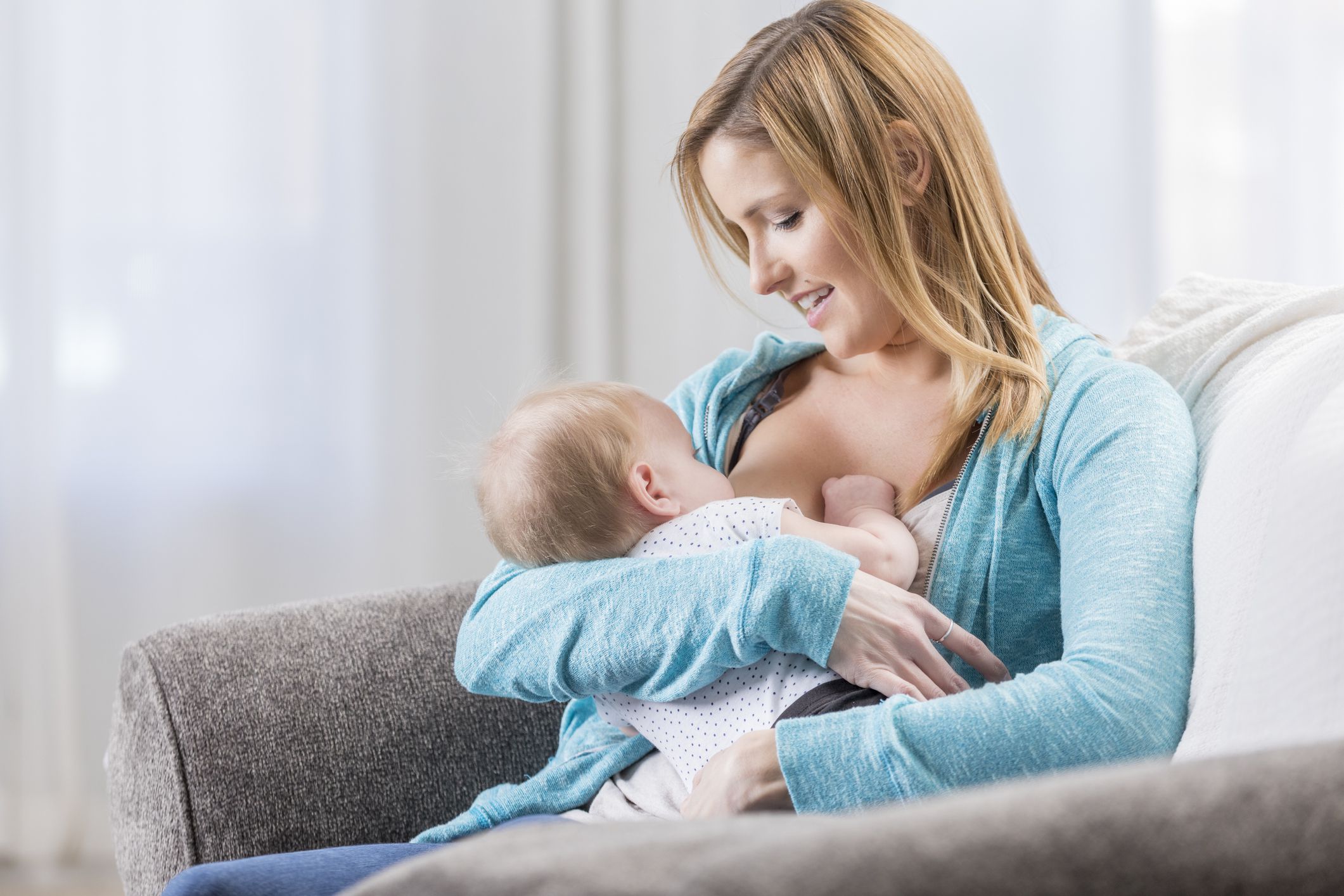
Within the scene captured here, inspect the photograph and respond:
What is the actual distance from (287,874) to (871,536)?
571 mm

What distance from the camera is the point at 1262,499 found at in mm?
869

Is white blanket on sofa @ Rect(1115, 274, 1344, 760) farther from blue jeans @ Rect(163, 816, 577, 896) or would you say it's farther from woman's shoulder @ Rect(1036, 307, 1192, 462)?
blue jeans @ Rect(163, 816, 577, 896)

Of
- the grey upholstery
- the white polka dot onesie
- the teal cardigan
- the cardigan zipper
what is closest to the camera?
the grey upholstery

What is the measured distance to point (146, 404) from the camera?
95.6 inches

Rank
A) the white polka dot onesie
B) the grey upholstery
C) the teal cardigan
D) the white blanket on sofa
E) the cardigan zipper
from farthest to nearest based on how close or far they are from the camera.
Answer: the cardigan zipper → the white polka dot onesie → the teal cardigan → the white blanket on sofa → the grey upholstery

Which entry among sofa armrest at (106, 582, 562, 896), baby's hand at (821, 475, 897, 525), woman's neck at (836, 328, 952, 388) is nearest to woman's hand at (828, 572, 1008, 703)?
baby's hand at (821, 475, 897, 525)

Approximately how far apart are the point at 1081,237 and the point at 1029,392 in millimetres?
1328

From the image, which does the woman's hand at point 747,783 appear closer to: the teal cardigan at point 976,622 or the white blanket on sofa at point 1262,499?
the teal cardigan at point 976,622

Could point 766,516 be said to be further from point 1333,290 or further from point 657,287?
point 657,287

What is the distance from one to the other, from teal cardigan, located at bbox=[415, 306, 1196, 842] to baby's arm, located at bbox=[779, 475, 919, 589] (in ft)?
0.11

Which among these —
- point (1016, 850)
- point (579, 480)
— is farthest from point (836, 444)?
point (1016, 850)

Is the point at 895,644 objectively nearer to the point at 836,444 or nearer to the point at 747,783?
the point at 747,783

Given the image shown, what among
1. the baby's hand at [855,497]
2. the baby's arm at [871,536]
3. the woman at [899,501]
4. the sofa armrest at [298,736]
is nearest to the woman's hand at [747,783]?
the woman at [899,501]

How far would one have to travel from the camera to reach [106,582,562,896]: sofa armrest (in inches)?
46.1
